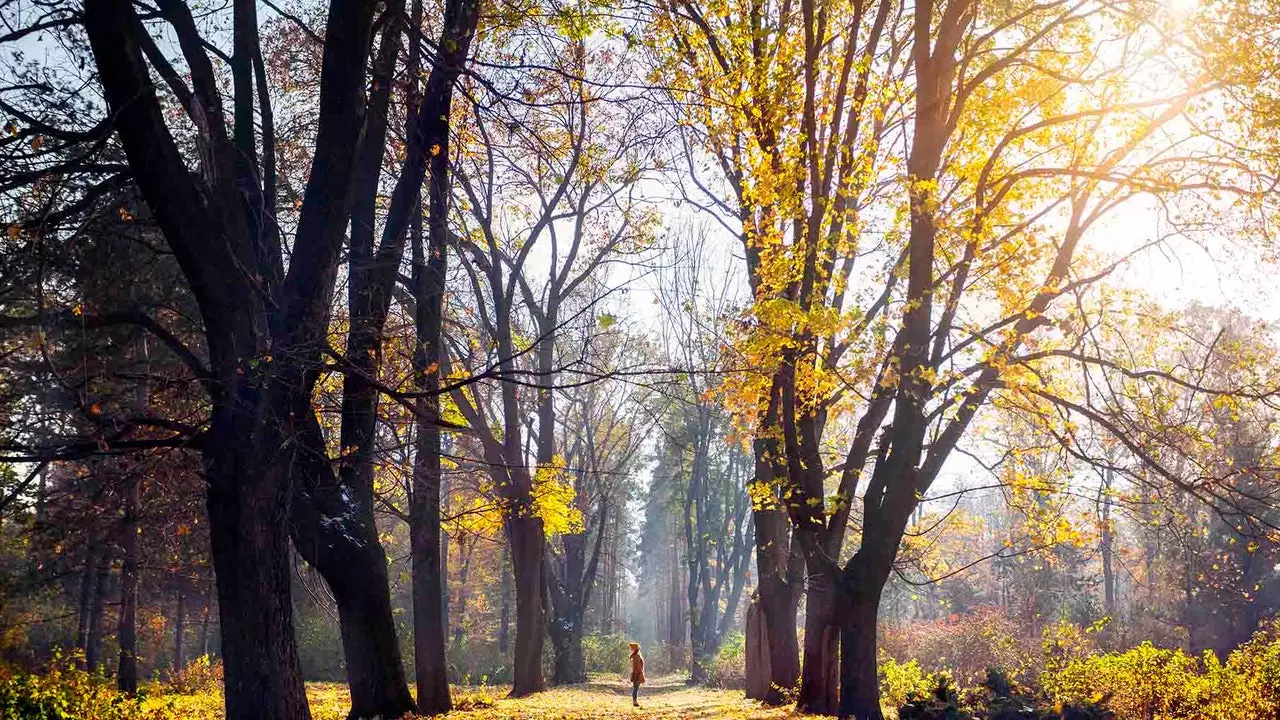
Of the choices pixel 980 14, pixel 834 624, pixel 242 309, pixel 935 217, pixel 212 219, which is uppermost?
pixel 980 14

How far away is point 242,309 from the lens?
714 cm

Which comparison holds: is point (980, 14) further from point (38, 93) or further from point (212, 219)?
point (38, 93)

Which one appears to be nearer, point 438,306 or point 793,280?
point 793,280

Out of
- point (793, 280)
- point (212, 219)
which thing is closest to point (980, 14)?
point (793, 280)

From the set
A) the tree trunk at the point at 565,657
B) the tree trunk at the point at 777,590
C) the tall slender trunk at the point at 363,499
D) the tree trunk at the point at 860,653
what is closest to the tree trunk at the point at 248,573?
the tall slender trunk at the point at 363,499

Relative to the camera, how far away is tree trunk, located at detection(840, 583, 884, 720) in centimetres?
1118

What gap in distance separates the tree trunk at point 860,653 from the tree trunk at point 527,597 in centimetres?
1006

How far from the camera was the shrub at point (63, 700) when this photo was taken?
32.7 ft

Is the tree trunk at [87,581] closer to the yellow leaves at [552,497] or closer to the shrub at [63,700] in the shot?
the shrub at [63,700]

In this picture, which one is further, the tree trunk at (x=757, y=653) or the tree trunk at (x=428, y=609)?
the tree trunk at (x=757, y=653)

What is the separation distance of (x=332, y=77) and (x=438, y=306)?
495 centimetres

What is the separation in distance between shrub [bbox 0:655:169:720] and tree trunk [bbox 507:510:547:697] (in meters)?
8.03

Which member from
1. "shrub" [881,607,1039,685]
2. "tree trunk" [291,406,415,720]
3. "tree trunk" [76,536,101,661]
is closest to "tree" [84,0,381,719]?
"tree trunk" [291,406,415,720]

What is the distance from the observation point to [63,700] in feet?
35.0
